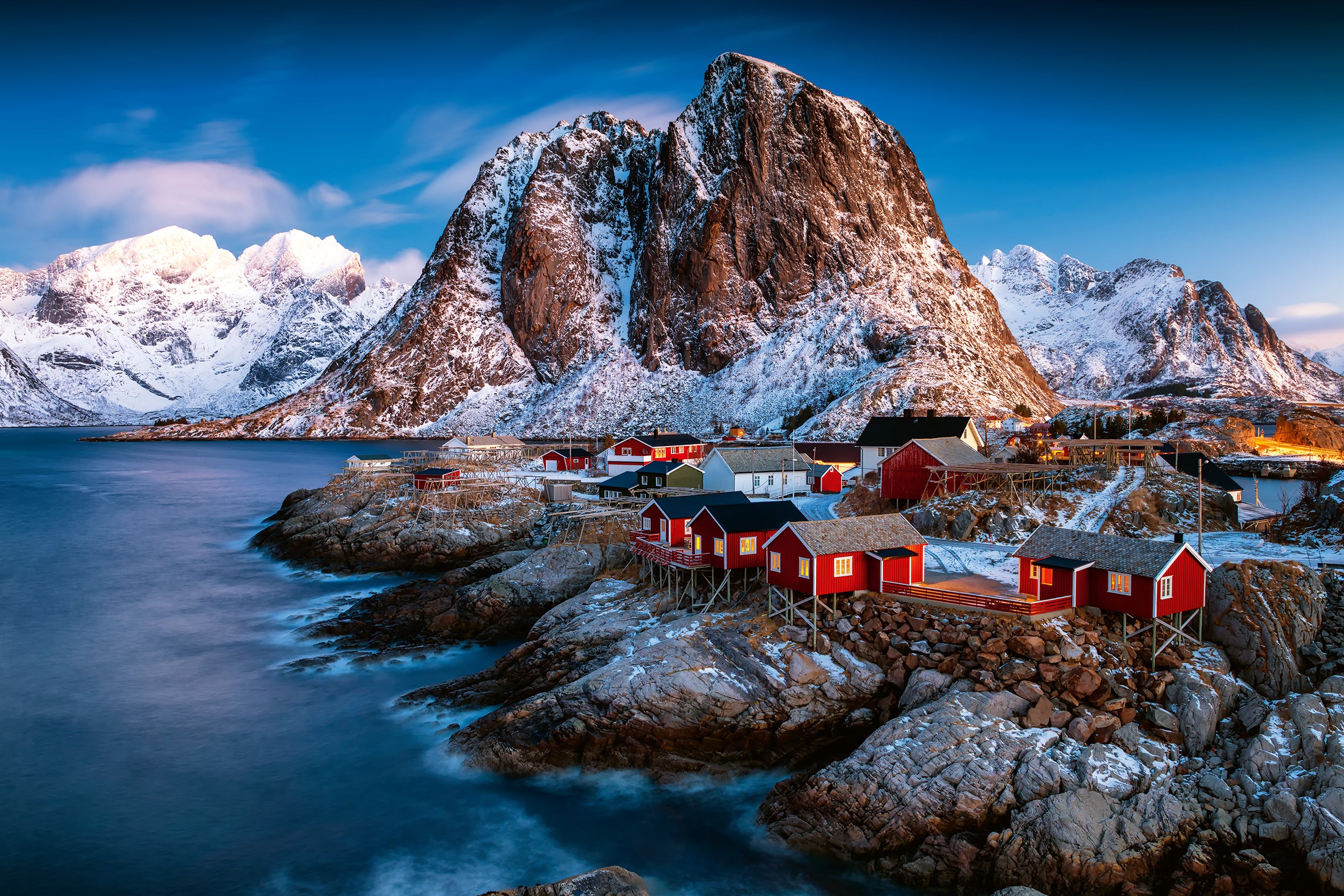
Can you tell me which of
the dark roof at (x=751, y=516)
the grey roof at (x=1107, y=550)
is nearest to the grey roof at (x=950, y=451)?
the dark roof at (x=751, y=516)

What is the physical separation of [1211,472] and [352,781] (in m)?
49.8

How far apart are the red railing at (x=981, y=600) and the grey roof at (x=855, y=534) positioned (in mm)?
1656

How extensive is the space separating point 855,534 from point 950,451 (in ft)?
65.4

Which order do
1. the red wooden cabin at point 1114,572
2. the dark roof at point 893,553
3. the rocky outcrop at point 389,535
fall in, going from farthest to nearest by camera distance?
the rocky outcrop at point 389,535 → the dark roof at point 893,553 → the red wooden cabin at point 1114,572

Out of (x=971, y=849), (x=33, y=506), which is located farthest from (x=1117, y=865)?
(x=33, y=506)

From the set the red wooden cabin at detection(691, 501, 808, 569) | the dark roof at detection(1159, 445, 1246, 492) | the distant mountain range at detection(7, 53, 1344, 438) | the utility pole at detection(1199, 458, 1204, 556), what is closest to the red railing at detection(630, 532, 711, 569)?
the red wooden cabin at detection(691, 501, 808, 569)

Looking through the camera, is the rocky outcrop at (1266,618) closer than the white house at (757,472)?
Yes

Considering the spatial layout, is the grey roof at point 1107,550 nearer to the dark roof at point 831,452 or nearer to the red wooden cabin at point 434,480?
the dark roof at point 831,452

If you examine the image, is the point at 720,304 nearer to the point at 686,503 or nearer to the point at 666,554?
the point at 686,503

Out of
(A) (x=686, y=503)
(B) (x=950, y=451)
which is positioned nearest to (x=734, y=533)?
(A) (x=686, y=503)

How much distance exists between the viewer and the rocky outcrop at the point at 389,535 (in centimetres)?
5147

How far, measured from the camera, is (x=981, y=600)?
2608 cm

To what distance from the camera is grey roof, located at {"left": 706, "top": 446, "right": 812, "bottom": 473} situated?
56250 mm

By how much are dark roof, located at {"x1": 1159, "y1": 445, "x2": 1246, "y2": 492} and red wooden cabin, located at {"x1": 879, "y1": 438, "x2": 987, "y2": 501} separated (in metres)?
12.3
